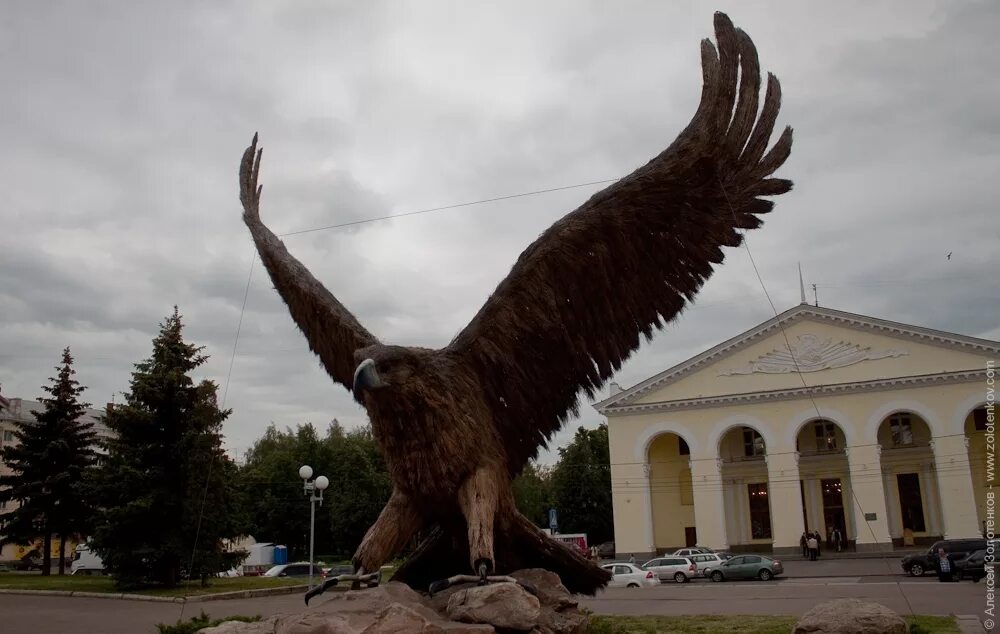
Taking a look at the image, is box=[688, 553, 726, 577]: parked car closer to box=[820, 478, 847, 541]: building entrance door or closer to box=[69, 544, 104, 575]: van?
box=[820, 478, 847, 541]: building entrance door

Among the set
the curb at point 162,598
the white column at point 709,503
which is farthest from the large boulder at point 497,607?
the white column at point 709,503

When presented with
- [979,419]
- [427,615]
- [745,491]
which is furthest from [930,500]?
[427,615]

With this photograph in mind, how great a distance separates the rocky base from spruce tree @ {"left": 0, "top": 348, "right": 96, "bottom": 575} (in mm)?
24783

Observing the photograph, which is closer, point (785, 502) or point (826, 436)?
point (785, 502)

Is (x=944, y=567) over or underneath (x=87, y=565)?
over

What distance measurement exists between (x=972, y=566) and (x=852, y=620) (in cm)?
1625

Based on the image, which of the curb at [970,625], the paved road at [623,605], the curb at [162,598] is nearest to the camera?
the curb at [970,625]

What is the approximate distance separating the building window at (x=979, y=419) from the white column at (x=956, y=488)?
8.96 feet

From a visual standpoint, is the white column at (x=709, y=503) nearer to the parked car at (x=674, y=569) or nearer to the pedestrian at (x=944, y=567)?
the parked car at (x=674, y=569)

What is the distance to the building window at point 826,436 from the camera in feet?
123

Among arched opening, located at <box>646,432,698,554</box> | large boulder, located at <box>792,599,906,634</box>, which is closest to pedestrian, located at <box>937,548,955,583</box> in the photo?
large boulder, located at <box>792,599,906,634</box>

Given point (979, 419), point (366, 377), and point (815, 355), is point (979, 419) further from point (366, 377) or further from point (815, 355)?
point (366, 377)

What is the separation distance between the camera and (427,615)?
529 centimetres

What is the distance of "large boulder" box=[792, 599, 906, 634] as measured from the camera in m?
6.42
